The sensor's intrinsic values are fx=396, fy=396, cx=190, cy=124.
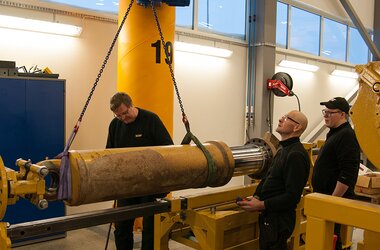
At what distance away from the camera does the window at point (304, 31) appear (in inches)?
276

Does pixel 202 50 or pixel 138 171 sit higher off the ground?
pixel 202 50

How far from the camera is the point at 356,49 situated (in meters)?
8.77

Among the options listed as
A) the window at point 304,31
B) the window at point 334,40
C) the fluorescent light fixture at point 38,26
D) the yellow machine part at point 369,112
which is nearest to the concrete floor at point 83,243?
the fluorescent light fixture at point 38,26

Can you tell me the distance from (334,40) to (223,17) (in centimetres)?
320

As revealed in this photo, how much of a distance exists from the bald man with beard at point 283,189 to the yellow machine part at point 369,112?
0.82 metres

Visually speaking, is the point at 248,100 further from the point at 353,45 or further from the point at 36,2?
the point at 353,45

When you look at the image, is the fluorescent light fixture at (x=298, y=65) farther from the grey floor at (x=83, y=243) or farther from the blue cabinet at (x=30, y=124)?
the blue cabinet at (x=30, y=124)

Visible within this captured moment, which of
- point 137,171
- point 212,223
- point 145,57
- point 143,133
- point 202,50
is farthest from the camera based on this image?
point 202,50

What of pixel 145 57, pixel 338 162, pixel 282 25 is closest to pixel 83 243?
pixel 145 57

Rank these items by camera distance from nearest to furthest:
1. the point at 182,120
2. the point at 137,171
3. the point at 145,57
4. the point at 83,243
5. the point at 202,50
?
the point at 137,171
the point at 182,120
the point at 145,57
the point at 83,243
the point at 202,50

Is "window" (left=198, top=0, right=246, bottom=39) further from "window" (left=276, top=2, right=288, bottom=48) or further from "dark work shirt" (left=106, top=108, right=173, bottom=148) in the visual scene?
"dark work shirt" (left=106, top=108, right=173, bottom=148)

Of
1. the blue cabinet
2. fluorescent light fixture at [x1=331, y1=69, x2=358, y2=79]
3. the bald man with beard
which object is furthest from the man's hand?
fluorescent light fixture at [x1=331, y1=69, x2=358, y2=79]

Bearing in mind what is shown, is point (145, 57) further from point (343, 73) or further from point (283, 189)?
point (343, 73)

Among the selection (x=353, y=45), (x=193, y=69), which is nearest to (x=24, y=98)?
(x=193, y=69)
